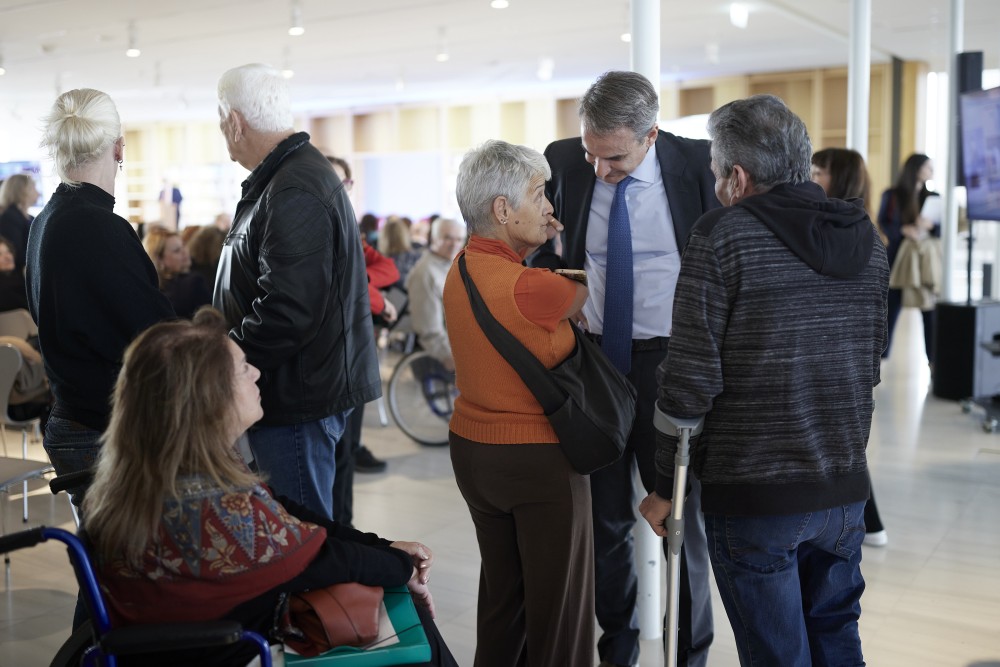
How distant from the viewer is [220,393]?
1.67 m

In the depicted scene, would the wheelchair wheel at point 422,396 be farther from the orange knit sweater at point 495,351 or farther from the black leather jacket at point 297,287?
the orange knit sweater at point 495,351

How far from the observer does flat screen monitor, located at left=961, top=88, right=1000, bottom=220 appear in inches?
207

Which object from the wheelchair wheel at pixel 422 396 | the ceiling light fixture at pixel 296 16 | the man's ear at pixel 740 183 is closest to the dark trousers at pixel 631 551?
Result: the man's ear at pixel 740 183

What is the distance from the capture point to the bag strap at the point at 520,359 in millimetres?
2043

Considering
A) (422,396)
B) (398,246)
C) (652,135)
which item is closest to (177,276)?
(422,396)

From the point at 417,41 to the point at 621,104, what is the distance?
9.68 m

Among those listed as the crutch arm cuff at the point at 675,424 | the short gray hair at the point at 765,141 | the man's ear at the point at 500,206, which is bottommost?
the crutch arm cuff at the point at 675,424

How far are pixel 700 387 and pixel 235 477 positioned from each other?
2.84 ft

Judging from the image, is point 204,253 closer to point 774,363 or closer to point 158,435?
point 158,435

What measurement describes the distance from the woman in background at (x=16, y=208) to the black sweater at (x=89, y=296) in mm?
5661

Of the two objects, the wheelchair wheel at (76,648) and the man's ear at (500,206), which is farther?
the man's ear at (500,206)

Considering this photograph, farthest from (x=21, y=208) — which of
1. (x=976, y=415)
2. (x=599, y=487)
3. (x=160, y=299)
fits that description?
(x=976, y=415)

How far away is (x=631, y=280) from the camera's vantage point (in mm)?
2500

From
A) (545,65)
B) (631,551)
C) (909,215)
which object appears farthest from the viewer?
(545,65)
